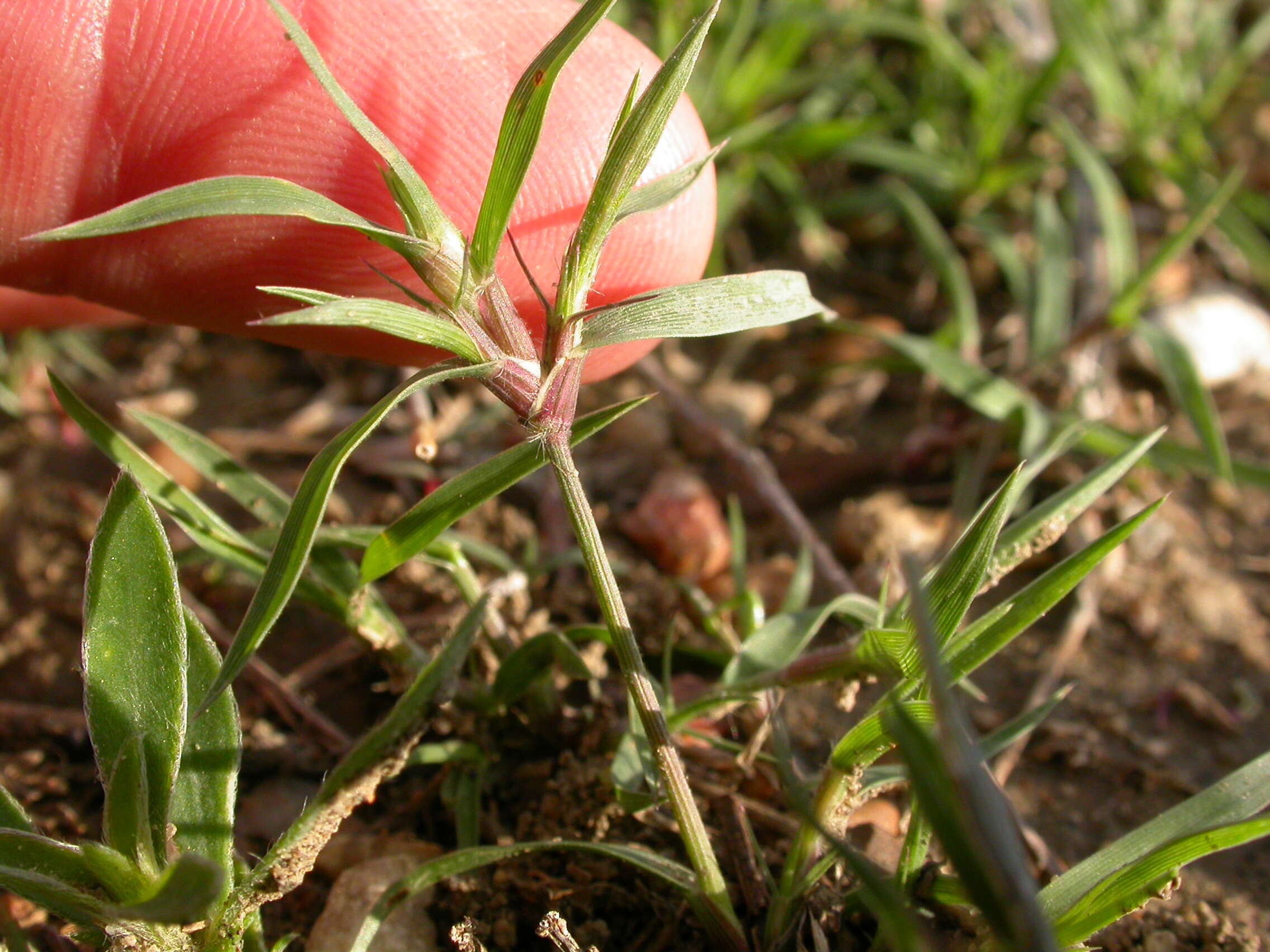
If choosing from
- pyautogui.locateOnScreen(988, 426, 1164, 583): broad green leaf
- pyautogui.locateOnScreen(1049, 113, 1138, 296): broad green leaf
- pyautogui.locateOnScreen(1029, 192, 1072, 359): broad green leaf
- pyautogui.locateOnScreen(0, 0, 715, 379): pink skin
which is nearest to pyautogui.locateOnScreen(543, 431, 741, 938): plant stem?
pyautogui.locateOnScreen(0, 0, 715, 379): pink skin

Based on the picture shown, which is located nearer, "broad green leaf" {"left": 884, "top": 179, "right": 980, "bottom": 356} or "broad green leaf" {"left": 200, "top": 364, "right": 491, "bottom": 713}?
"broad green leaf" {"left": 200, "top": 364, "right": 491, "bottom": 713}

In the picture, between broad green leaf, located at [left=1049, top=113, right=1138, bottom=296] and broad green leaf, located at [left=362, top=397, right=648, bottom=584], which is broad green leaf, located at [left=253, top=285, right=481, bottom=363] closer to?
broad green leaf, located at [left=362, top=397, right=648, bottom=584]

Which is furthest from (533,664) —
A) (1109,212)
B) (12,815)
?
(1109,212)

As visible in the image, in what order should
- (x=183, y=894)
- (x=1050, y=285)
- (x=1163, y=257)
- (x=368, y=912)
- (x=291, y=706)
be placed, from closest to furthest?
(x=183, y=894) → (x=368, y=912) → (x=291, y=706) → (x=1163, y=257) → (x=1050, y=285)

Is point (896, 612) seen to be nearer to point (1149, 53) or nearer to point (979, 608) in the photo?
point (979, 608)

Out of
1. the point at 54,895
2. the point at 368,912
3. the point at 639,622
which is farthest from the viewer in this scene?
the point at 639,622

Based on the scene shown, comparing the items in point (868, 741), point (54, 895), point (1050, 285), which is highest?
point (1050, 285)

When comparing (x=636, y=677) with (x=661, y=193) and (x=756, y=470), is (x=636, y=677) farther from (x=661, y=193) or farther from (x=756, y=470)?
(x=756, y=470)

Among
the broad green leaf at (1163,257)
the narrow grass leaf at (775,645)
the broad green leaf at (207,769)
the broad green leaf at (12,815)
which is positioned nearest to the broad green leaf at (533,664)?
the narrow grass leaf at (775,645)
